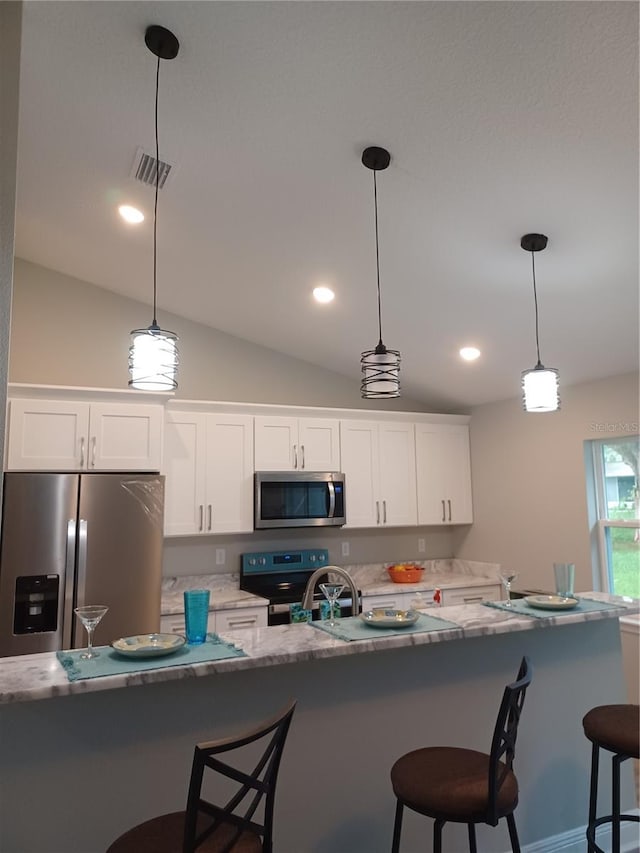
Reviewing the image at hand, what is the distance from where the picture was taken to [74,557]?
10.5 ft

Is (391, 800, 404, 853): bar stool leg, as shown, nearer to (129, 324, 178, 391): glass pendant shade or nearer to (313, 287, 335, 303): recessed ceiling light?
(129, 324, 178, 391): glass pendant shade

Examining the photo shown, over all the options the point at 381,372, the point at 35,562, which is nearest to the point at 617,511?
the point at 381,372

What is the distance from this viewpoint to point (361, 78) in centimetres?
205

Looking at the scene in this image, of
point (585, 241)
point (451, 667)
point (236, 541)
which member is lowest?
point (451, 667)

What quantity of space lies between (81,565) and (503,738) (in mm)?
2405

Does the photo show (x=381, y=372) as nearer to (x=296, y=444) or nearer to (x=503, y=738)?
(x=503, y=738)

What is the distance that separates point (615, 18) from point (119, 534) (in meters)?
3.20

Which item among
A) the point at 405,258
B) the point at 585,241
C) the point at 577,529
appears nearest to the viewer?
the point at 585,241

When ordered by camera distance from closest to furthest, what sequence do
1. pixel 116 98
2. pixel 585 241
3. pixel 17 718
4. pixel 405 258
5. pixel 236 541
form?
pixel 17 718 < pixel 116 98 < pixel 585 241 < pixel 405 258 < pixel 236 541

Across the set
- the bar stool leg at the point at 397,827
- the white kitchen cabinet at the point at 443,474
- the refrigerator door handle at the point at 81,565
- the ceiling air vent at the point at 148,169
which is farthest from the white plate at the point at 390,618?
the white kitchen cabinet at the point at 443,474

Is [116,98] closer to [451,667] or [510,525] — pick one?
[451,667]

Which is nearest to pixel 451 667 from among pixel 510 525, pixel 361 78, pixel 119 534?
pixel 119 534

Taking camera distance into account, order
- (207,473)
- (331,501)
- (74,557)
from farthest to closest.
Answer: (331,501) → (207,473) → (74,557)
